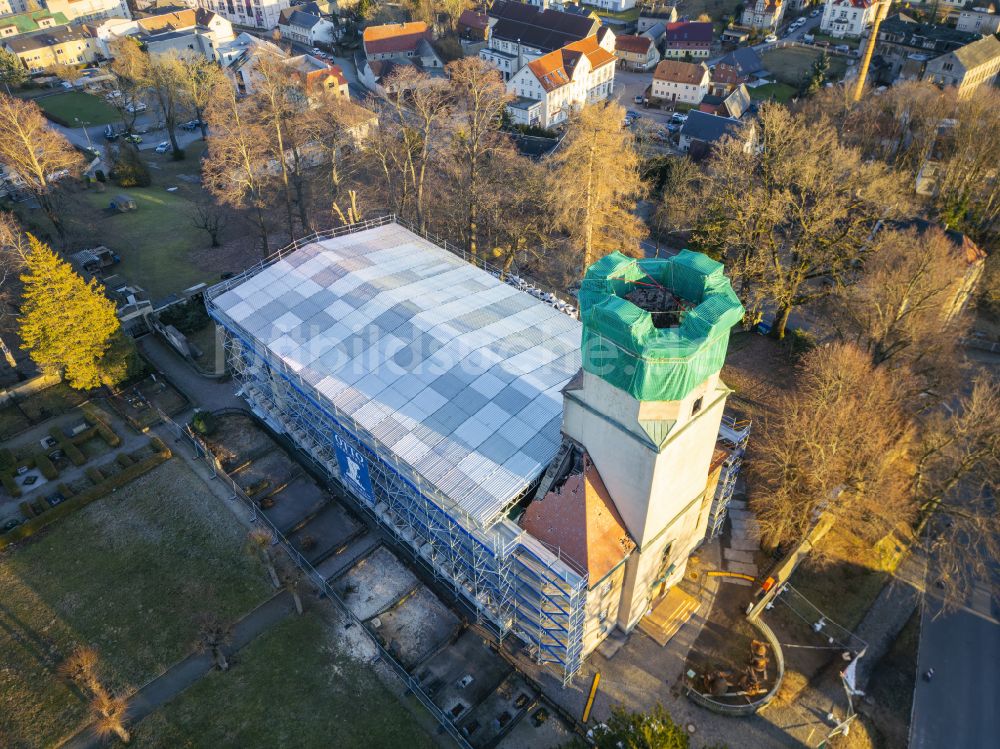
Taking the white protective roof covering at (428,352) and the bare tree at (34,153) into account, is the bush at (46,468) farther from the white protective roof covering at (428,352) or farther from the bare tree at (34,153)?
the bare tree at (34,153)

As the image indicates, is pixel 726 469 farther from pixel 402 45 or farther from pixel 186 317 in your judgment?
pixel 402 45

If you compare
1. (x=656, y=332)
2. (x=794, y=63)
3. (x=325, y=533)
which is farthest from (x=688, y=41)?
(x=325, y=533)

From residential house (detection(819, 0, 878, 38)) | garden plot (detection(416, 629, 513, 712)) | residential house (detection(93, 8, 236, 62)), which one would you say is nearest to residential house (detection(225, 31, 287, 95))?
residential house (detection(93, 8, 236, 62))

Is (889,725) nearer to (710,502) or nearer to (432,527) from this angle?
(710,502)

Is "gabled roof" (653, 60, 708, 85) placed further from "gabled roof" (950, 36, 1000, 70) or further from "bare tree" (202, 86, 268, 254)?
"bare tree" (202, 86, 268, 254)

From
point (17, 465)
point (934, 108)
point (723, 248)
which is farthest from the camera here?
point (934, 108)

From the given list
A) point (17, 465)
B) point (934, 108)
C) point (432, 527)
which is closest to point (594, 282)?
point (432, 527)
